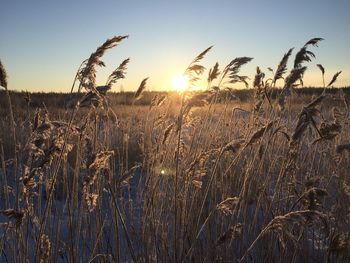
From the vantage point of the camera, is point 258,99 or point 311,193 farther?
point 258,99

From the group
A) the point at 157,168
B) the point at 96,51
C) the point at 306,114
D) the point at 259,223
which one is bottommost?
the point at 259,223

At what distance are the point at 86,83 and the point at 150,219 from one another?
3.62 ft

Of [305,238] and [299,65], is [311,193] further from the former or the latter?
[305,238]

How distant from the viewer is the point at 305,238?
294cm

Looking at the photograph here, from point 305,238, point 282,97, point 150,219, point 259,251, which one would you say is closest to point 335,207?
point 305,238

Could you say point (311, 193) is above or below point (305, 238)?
above

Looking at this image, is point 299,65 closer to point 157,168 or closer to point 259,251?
point 157,168

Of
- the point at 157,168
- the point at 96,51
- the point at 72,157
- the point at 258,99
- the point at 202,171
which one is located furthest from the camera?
the point at 72,157

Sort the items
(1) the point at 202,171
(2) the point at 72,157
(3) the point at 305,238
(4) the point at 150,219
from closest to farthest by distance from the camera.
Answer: (1) the point at 202,171 → (4) the point at 150,219 → (3) the point at 305,238 → (2) the point at 72,157

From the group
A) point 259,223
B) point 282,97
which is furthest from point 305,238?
point 282,97

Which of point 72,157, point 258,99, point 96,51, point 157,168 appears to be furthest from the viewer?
point 72,157

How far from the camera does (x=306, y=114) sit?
1833mm

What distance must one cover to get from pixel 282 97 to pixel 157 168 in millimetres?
950

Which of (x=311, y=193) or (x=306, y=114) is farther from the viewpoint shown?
(x=311, y=193)
